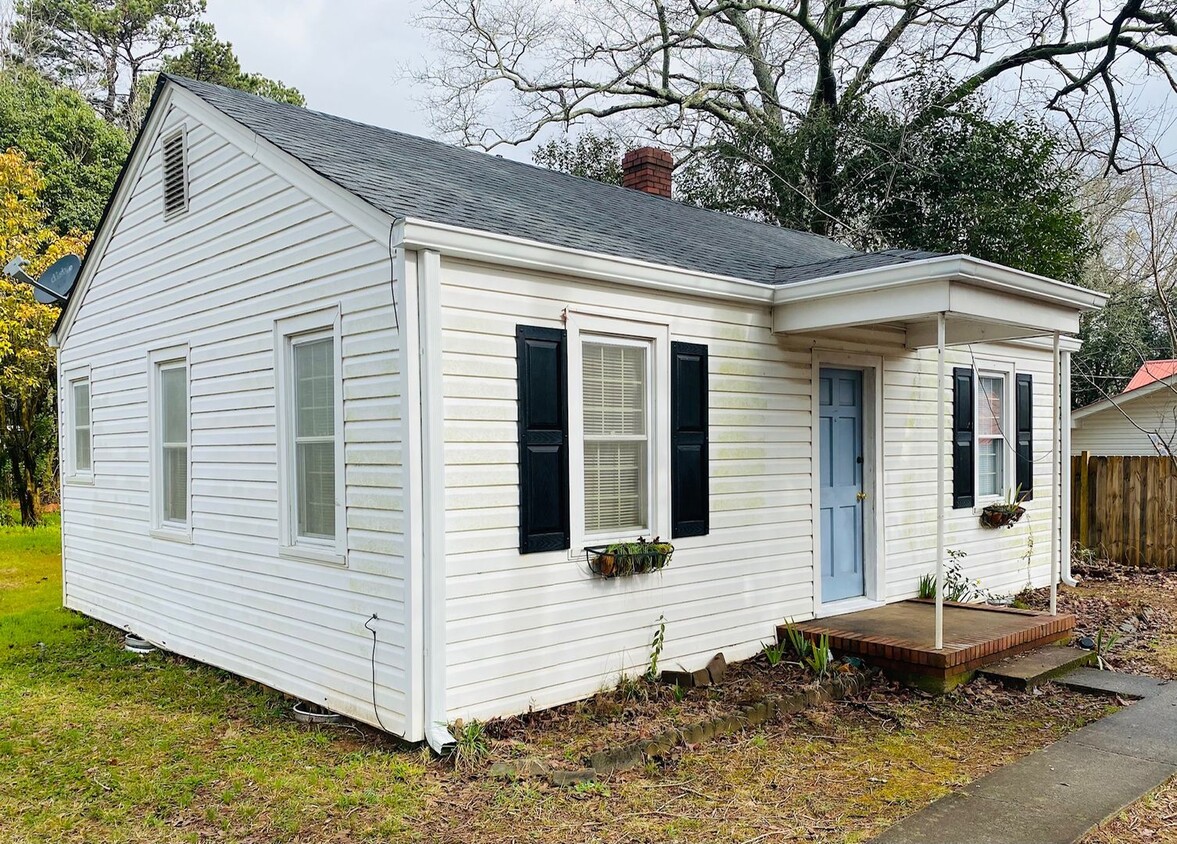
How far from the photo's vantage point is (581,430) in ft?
18.8

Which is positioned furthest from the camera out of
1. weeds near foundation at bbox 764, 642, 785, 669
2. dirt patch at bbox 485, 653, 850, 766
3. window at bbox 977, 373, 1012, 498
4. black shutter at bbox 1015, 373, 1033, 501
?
black shutter at bbox 1015, 373, 1033, 501

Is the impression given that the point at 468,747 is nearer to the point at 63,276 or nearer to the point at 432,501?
the point at 432,501

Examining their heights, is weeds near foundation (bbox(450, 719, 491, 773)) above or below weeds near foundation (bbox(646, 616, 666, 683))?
below

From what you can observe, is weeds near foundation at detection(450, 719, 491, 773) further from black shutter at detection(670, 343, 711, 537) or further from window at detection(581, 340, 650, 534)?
black shutter at detection(670, 343, 711, 537)

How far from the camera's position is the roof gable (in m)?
5.56

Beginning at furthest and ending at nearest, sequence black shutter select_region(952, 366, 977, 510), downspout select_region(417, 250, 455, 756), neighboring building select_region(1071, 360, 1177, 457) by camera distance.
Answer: neighboring building select_region(1071, 360, 1177, 457), black shutter select_region(952, 366, 977, 510), downspout select_region(417, 250, 455, 756)

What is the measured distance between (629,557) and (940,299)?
2.74 meters

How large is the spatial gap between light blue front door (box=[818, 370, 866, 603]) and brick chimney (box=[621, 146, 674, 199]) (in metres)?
4.53

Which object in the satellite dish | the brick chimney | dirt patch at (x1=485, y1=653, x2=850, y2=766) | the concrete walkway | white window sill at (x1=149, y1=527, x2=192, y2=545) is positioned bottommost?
the concrete walkway

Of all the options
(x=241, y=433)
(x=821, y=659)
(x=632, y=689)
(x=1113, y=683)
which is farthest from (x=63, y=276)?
(x=1113, y=683)

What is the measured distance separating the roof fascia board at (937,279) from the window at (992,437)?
2.27m

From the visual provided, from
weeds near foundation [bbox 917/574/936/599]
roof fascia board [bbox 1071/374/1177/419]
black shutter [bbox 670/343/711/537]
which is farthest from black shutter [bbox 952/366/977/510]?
roof fascia board [bbox 1071/374/1177/419]

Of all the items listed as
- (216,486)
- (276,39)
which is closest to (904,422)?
(216,486)

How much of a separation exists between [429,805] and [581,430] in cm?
241
